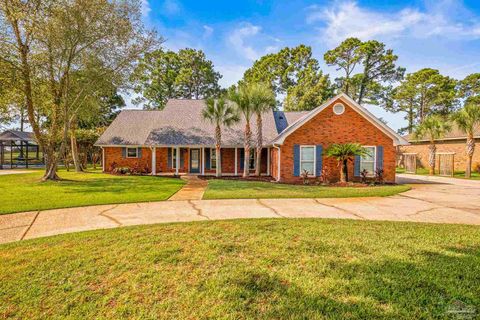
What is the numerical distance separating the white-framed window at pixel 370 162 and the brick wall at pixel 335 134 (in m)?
0.32

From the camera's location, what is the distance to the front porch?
1936 centimetres

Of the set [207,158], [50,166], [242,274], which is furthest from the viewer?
[207,158]

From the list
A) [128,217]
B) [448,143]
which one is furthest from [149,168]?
[448,143]

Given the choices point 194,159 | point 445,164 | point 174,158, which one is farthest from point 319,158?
point 445,164

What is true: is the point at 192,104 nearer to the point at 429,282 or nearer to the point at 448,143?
the point at 429,282

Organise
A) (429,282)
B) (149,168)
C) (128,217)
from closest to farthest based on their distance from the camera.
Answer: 1. (429,282)
2. (128,217)
3. (149,168)

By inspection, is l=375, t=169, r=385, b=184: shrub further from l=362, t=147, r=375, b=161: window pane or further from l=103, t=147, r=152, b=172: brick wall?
l=103, t=147, r=152, b=172: brick wall

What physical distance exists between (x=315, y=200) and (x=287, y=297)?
253 inches

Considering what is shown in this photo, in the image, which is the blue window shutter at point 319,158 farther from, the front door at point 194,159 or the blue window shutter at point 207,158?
the front door at point 194,159

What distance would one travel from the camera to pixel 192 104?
23.2 metres

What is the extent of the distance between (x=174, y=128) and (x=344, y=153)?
12890 millimetres

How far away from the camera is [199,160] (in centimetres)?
1980

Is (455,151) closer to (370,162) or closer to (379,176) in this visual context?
(370,162)

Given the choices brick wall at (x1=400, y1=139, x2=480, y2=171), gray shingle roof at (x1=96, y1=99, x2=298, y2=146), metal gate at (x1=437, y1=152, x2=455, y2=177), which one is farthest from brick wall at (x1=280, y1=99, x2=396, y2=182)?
brick wall at (x1=400, y1=139, x2=480, y2=171)
